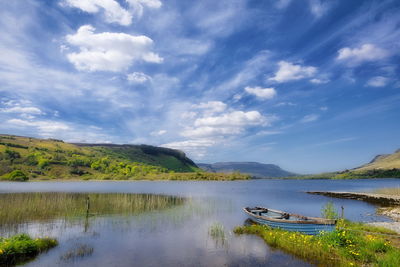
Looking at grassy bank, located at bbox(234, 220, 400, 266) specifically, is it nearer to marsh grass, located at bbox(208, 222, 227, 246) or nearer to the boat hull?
the boat hull

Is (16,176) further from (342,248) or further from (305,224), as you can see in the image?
(342,248)

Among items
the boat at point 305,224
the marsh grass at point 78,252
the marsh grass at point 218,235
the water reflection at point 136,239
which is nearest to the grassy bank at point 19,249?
the water reflection at point 136,239

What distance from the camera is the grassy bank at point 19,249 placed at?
60.0ft

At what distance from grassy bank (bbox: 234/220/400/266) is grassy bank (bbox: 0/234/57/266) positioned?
20.5m

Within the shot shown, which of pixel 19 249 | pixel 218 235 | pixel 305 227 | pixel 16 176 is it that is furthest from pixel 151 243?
pixel 16 176

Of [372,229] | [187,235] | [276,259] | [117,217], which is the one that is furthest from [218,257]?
[117,217]

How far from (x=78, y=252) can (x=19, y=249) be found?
14.2 feet

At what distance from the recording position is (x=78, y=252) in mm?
21750

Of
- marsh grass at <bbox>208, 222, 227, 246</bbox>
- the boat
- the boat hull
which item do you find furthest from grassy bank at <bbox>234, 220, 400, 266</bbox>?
marsh grass at <bbox>208, 222, 227, 246</bbox>

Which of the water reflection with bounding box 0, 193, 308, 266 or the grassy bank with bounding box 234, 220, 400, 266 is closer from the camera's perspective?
the grassy bank with bounding box 234, 220, 400, 266

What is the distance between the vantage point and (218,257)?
68.1 ft

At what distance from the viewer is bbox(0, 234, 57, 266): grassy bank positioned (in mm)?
18281

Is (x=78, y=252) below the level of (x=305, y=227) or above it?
below

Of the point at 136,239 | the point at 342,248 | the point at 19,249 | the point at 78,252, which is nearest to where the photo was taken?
the point at 342,248
